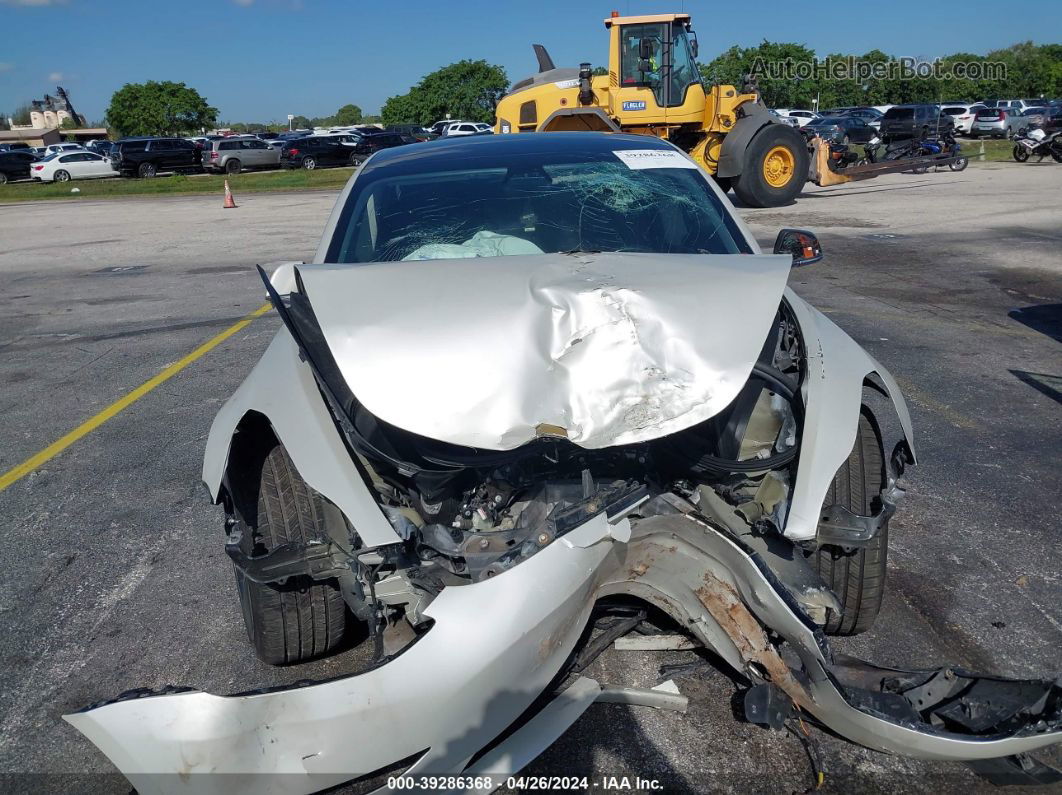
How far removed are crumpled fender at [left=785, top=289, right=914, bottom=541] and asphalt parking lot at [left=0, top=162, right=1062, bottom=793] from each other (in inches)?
30.2

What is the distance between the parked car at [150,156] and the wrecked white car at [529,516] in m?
37.4

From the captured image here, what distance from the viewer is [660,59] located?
14.9 metres

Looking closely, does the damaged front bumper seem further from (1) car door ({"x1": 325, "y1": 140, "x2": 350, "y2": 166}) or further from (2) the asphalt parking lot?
(1) car door ({"x1": 325, "y1": 140, "x2": 350, "y2": 166})

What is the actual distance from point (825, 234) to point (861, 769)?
463 inches

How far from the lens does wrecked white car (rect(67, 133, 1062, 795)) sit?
6.70 feet

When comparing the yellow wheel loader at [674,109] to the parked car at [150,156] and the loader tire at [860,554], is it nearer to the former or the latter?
the loader tire at [860,554]

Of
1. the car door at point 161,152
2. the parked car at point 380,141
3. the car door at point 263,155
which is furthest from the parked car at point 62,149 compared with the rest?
the parked car at point 380,141

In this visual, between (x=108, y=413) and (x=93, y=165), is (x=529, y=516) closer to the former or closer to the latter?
(x=108, y=413)

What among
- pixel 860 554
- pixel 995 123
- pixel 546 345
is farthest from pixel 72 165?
pixel 860 554

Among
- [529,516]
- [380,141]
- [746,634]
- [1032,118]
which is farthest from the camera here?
[380,141]

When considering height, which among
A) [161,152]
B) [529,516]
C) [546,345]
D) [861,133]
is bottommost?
[529,516]

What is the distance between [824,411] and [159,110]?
7839cm

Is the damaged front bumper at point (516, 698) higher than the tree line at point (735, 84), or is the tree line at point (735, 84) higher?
the tree line at point (735, 84)

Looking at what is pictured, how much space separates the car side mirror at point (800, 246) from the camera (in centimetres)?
357
